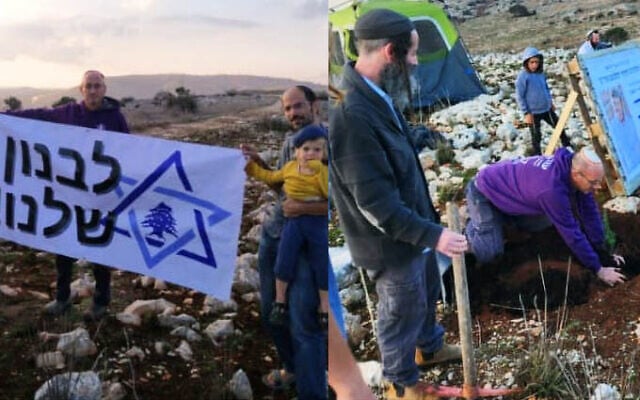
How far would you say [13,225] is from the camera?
8.26ft

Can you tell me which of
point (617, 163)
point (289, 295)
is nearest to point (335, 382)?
point (289, 295)

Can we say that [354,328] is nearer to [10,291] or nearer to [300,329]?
[300,329]

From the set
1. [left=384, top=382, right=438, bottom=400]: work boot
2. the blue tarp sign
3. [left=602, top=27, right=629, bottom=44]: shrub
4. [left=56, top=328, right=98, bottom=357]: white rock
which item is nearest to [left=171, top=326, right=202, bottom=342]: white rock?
[left=56, top=328, right=98, bottom=357]: white rock

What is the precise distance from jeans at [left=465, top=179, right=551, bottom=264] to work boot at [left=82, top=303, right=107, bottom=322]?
1.08 meters

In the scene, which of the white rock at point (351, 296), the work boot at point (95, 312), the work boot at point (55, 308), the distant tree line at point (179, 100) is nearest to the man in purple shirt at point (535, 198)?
the white rock at point (351, 296)

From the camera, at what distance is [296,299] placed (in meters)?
2.32

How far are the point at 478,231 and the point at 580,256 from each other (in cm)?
30

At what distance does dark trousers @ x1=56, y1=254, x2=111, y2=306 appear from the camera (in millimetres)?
2475

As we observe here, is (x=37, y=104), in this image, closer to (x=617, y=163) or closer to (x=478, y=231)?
(x=478, y=231)

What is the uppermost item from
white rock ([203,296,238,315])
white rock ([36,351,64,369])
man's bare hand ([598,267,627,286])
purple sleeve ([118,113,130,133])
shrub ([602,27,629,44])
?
shrub ([602,27,629,44])

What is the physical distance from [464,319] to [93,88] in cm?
121

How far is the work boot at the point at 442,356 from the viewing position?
2.31m

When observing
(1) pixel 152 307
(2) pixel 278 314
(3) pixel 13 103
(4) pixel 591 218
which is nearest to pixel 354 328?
(2) pixel 278 314

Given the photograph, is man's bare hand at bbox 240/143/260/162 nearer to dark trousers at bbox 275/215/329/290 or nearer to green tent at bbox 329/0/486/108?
dark trousers at bbox 275/215/329/290
